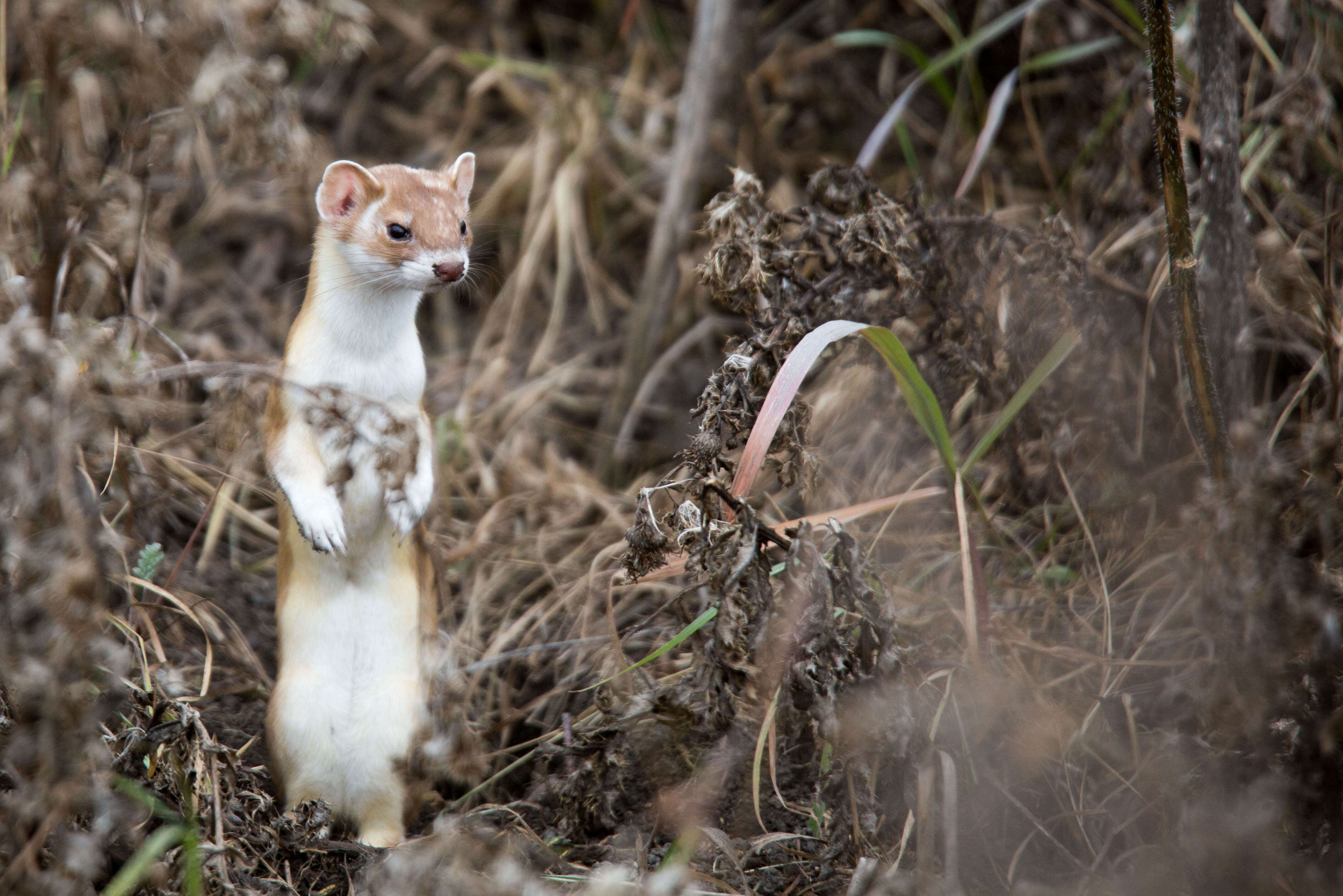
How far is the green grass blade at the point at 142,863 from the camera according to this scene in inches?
76.3

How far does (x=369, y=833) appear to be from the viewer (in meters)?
2.77

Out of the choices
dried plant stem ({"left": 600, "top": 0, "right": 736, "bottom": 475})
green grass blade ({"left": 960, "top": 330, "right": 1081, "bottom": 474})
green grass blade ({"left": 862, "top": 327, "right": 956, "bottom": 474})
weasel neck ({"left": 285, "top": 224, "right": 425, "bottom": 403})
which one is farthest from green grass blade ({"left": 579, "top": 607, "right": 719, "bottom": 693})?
dried plant stem ({"left": 600, "top": 0, "right": 736, "bottom": 475})

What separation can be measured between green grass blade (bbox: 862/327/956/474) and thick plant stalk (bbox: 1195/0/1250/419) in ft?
2.28

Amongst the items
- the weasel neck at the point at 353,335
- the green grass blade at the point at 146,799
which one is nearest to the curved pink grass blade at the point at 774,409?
the weasel neck at the point at 353,335

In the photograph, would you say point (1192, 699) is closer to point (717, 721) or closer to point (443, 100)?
point (717, 721)

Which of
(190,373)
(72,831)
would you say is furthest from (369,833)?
(190,373)

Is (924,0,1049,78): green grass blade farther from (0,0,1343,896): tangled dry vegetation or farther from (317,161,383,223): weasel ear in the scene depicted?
(317,161,383,223): weasel ear

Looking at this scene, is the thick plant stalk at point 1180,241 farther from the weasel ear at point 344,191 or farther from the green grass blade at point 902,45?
the weasel ear at point 344,191

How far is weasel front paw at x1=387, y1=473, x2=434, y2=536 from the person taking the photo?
Result: 9.11 feet

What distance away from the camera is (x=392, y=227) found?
2.79 metres

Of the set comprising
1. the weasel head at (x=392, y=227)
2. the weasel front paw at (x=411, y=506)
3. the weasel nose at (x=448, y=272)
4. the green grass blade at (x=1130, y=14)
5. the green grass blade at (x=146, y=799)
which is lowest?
the green grass blade at (x=146, y=799)

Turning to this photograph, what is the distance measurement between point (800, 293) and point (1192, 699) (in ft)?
4.56

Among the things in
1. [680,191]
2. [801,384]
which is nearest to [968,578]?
[801,384]

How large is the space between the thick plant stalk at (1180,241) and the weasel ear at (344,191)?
194 centimetres
